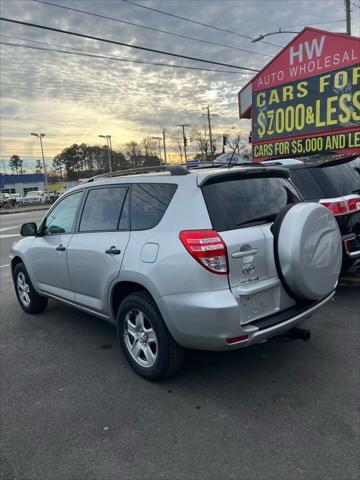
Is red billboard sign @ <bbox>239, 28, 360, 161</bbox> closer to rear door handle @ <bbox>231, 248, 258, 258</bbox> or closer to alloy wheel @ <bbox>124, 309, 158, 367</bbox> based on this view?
rear door handle @ <bbox>231, 248, 258, 258</bbox>

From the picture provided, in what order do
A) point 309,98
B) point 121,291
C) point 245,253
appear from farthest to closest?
point 309,98, point 121,291, point 245,253

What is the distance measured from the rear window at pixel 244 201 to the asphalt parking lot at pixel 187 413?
1.38 metres

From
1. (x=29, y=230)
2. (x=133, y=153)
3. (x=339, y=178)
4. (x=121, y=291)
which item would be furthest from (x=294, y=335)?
(x=133, y=153)

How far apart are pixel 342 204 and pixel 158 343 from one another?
3107 millimetres

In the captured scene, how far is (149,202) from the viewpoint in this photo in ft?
11.3

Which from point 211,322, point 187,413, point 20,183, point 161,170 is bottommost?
point 187,413

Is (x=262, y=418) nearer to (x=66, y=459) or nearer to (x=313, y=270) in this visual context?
(x=313, y=270)

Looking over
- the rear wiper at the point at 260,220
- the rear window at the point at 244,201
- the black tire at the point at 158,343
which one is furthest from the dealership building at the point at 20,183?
the rear wiper at the point at 260,220

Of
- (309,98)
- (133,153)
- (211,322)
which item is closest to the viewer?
(211,322)

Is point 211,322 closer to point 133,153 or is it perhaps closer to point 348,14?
point 348,14

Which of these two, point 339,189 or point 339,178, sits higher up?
point 339,178

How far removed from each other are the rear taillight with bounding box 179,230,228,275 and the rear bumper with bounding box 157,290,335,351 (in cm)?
18

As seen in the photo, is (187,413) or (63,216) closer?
(187,413)

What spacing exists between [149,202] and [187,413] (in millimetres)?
1708
